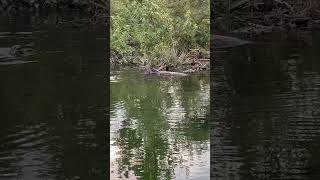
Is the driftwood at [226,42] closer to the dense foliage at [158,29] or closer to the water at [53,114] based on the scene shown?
the dense foliage at [158,29]

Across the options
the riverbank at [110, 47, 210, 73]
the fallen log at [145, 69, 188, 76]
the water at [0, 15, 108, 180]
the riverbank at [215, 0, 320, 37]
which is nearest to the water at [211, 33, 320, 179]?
the fallen log at [145, 69, 188, 76]

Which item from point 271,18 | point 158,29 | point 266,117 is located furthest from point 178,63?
point 266,117

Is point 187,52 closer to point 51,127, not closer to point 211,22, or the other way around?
point 211,22

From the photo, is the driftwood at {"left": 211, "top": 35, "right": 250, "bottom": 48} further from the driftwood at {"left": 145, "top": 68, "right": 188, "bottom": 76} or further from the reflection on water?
the reflection on water

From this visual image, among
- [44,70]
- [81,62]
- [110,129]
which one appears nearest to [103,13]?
[81,62]

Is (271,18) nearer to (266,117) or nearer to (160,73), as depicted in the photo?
(160,73)

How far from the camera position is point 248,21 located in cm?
3158

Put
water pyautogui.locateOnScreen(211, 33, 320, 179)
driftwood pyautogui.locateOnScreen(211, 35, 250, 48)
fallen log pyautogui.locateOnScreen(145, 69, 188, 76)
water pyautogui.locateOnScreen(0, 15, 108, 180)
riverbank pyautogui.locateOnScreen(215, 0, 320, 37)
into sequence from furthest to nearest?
riverbank pyautogui.locateOnScreen(215, 0, 320, 37) → driftwood pyautogui.locateOnScreen(211, 35, 250, 48) → fallen log pyautogui.locateOnScreen(145, 69, 188, 76) → water pyautogui.locateOnScreen(0, 15, 108, 180) → water pyautogui.locateOnScreen(211, 33, 320, 179)

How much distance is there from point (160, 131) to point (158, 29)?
17193mm

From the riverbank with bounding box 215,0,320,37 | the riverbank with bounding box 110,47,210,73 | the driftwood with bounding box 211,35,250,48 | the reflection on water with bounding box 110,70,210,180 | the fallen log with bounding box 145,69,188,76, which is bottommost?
the reflection on water with bounding box 110,70,210,180

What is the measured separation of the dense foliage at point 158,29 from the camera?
28.4 meters

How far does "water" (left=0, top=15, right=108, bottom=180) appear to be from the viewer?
31.1ft

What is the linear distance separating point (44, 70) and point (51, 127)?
8032 millimetres

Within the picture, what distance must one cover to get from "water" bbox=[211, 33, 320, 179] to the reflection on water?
40 centimetres
